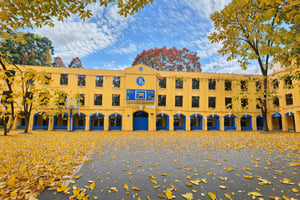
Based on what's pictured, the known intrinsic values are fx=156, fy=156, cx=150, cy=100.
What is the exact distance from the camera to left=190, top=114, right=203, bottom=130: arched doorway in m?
25.3

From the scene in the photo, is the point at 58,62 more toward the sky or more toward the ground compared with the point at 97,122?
more toward the sky

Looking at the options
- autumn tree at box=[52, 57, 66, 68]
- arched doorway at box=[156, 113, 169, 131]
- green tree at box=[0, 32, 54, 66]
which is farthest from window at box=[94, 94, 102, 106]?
autumn tree at box=[52, 57, 66, 68]

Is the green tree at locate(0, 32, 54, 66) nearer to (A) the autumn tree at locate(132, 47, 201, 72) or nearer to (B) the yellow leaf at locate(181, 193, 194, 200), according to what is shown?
(A) the autumn tree at locate(132, 47, 201, 72)

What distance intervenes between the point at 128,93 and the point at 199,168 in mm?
19114

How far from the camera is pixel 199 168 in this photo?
4727mm

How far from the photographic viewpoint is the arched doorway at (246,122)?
83.3 feet

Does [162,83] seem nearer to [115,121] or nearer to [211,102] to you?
[211,102]

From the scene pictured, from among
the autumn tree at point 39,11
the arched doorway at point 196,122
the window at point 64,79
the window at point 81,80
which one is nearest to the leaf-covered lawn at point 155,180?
the autumn tree at point 39,11

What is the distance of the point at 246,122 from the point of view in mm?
26250

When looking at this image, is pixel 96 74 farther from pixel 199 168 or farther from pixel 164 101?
pixel 199 168

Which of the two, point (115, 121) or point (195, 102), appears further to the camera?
point (195, 102)

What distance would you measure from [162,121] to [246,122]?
14119 mm

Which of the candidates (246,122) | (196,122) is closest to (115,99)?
(196,122)

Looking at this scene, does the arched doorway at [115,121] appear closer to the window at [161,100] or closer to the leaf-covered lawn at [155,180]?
the window at [161,100]
